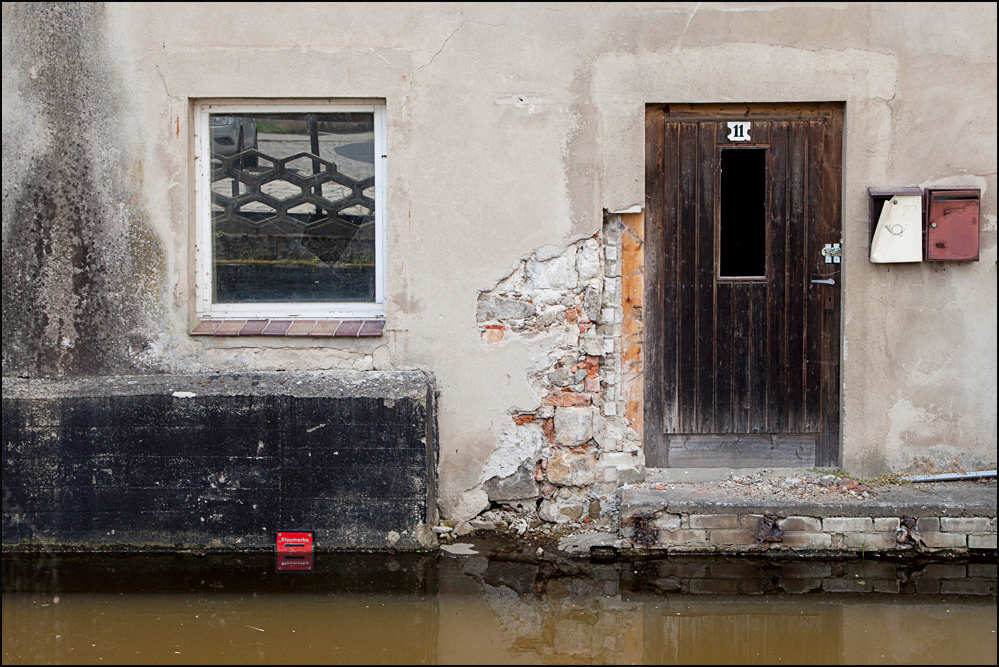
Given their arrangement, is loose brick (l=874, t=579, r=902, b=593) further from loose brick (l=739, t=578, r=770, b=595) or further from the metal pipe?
the metal pipe

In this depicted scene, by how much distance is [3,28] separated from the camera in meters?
4.92

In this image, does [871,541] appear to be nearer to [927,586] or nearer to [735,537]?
[927,586]

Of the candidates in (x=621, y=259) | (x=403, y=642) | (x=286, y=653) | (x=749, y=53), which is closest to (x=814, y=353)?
A: (x=621, y=259)

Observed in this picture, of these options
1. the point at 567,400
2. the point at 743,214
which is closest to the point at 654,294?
the point at 743,214

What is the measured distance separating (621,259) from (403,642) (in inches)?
99.7

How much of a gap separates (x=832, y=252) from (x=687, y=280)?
85cm

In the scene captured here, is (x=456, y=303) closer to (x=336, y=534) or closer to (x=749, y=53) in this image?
(x=336, y=534)

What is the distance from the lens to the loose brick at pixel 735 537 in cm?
462

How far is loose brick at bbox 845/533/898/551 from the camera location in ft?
15.1

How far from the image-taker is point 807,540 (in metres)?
4.60

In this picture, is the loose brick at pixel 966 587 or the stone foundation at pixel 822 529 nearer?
the loose brick at pixel 966 587

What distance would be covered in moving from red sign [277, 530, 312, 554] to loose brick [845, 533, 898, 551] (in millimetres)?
2886

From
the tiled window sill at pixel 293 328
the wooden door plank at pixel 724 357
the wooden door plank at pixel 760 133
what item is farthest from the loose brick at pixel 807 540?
the tiled window sill at pixel 293 328

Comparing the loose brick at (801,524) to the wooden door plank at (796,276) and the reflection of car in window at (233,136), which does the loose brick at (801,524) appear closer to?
the wooden door plank at (796,276)
